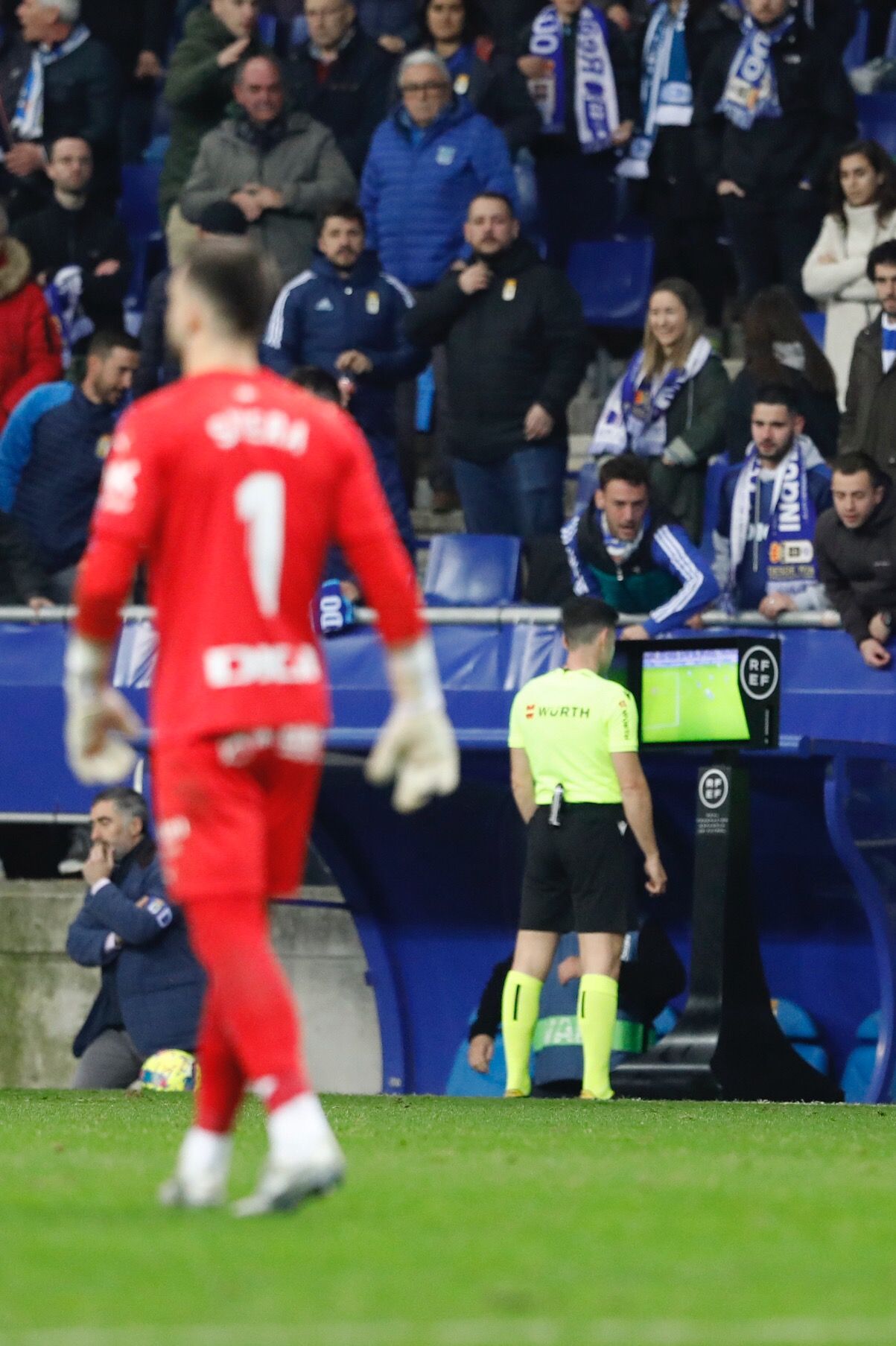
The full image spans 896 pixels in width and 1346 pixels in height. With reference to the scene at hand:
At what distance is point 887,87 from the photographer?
1772 cm

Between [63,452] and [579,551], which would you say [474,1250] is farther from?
[63,452]

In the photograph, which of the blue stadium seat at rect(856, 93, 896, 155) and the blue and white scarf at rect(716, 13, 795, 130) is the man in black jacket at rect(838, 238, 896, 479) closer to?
the blue and white scarf at rect(716, 13, 795, 130)

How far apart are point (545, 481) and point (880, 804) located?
3.11 m

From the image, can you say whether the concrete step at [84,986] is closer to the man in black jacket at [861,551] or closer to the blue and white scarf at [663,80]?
the man in black jacket at [861,551]

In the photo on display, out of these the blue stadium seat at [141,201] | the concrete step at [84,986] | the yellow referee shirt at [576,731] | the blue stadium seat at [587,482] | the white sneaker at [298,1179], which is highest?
the blue stadium seat at [141,201]

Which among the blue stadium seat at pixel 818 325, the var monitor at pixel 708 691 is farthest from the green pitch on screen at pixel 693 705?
the blue stadium seat at pixel 818 325

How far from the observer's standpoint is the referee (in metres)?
10.8

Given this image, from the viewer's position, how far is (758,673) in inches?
425

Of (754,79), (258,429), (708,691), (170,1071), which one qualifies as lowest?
(170,1071)

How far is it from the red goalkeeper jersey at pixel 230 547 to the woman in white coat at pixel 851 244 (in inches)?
323

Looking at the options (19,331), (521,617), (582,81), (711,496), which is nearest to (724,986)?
(521,617)

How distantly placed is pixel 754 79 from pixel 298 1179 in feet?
35.3

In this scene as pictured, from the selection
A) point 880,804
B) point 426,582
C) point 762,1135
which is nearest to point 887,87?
point 426,582

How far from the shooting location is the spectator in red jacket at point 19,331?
1467 centimetres
